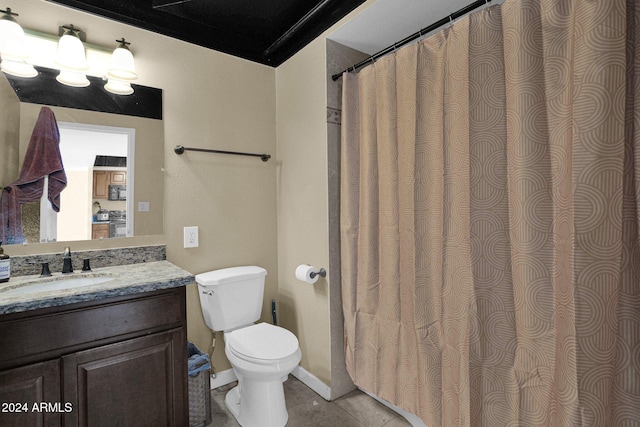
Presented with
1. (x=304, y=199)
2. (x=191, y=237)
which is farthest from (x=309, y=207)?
(x=191, y=237)

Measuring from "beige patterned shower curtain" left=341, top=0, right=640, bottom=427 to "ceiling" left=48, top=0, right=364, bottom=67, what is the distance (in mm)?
450

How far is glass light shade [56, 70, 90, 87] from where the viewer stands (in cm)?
164

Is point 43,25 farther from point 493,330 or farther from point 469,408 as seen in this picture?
point 469,408

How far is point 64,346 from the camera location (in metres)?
1.19

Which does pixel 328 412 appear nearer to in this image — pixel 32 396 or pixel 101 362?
pixel 101 362

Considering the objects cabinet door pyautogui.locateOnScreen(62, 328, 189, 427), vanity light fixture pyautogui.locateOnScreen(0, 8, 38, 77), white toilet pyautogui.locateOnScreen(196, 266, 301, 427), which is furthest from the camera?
white toilet pyautogui.locateOnScreen(196, 266, 301, 427)

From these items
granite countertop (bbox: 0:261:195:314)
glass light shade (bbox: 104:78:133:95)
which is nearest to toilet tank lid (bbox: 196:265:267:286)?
granite countertop (bbox: 0:261:195:314)

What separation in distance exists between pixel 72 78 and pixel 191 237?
1.04 m

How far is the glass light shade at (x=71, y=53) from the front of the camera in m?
1.60

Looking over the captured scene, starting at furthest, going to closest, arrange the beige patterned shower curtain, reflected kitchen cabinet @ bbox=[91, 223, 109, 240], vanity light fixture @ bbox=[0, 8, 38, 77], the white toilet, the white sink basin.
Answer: reflected kitchen cabinet @ bbox=[91, 223, 109, 240], the white toilet, vanity light fixture @ bbox=[0, 8, 38, 77], the white sink basin, the beige patterned shower curtain

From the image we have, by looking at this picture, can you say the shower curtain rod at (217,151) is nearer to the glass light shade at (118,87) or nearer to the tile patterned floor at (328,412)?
the glass light shade at (118,87)

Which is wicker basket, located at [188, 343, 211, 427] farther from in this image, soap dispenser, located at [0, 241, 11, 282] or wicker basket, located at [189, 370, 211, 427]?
soap dispenser, located at [0, 241, 11, 282]

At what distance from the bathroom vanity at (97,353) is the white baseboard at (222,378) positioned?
661mm

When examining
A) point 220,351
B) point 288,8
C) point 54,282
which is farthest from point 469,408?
point 288,8
